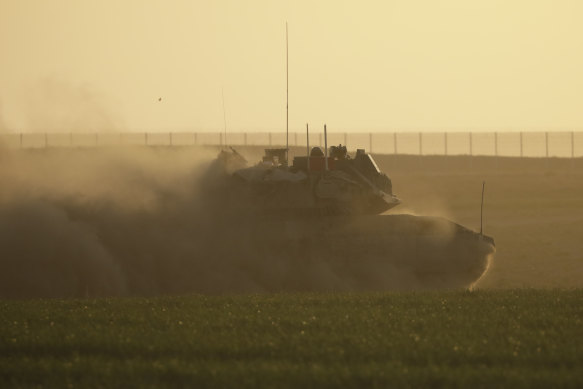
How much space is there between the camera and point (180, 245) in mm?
24797

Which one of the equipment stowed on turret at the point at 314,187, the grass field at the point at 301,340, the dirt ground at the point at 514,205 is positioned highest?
the equipment stowed on turret at the point at 314,187

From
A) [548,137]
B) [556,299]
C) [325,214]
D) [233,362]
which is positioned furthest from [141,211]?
[548,137]

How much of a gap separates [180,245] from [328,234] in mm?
Result: 3392

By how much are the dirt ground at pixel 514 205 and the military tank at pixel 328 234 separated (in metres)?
5.98

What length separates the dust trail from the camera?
24.1m

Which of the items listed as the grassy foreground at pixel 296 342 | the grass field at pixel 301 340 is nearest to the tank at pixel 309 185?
the grass field at pixel 301 340

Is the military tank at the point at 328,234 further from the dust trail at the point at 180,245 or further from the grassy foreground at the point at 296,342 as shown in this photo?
the grassy foreground at the point at 296,342

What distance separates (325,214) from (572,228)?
2263cm

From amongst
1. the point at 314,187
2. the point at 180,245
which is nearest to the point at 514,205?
the point at 314,187

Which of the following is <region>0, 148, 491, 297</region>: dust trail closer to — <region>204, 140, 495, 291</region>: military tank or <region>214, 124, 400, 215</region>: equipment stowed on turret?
<region>204, 140, 495, 291</region>: military tank

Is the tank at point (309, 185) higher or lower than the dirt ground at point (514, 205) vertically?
higher

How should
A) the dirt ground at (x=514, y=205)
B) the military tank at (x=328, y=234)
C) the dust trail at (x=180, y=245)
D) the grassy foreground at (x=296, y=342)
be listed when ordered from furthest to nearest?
the dirt ground at (x=514, y=205), the military tank at (x=328, y=234), the dust trail at (x=180, y=245), the grassy foreground at (x=296, y=342)

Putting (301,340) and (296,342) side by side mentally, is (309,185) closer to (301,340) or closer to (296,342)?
(301,340)

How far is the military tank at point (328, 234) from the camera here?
2503cm
